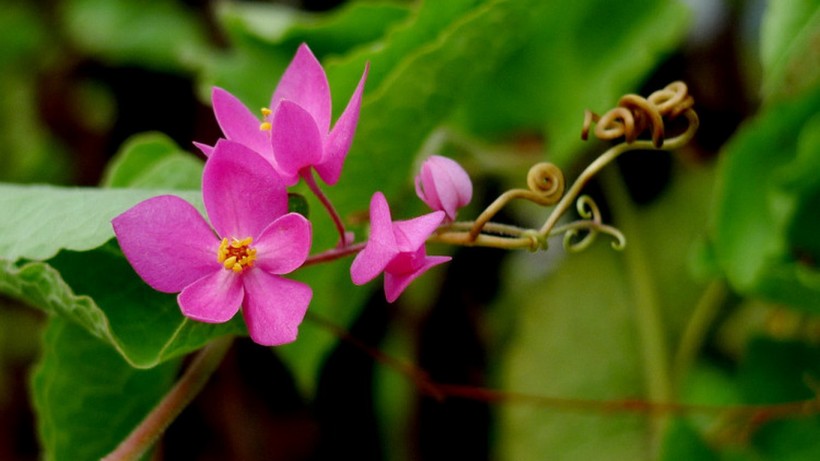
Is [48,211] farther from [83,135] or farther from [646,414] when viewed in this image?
[83,135]

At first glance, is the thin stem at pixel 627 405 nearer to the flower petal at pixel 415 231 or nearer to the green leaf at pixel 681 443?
the green leaf at pixel 681 443

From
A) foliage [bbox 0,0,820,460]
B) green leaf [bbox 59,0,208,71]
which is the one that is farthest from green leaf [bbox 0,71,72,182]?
foliage [bbox 0,0,820,460]

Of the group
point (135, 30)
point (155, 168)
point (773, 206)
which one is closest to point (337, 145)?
point (155, 168)

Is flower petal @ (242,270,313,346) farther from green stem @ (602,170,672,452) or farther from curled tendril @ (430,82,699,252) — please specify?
green stem @ (602,170,672,452)

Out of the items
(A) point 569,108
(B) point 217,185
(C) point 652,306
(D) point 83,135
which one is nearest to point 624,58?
(A) point 569,108

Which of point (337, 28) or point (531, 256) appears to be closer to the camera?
point (337, 28)

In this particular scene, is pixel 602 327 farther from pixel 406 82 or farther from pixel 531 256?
pixel 406 82
